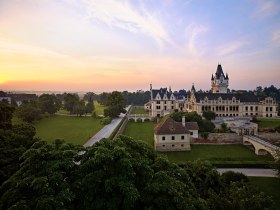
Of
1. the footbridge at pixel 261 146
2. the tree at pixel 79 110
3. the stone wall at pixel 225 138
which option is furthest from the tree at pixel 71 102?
the footbridge at pixel 261 146

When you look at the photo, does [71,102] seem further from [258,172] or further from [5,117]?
[258,172]

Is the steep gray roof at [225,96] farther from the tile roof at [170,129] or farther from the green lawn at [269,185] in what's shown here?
the green lawn at [269,185]

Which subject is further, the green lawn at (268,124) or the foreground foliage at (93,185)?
the green lawn at (268,124)

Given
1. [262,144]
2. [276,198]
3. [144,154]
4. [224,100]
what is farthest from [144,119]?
[144,154]

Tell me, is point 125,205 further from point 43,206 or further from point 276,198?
point 276,198

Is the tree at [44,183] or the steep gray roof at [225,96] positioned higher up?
the steep gray roof at [225,96]

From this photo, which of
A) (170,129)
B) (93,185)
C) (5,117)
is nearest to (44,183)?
(93,185)
